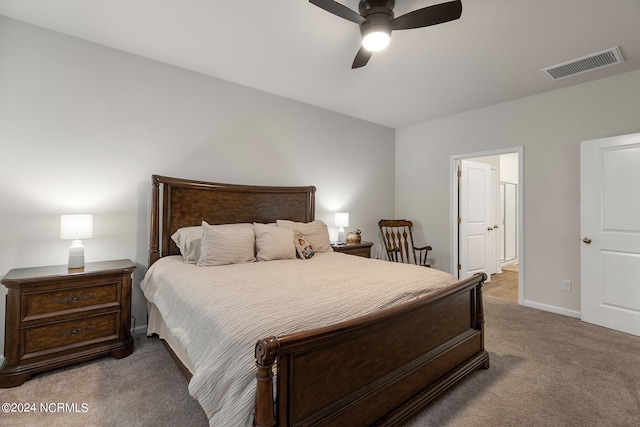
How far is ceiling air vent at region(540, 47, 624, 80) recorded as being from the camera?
272 centimetres

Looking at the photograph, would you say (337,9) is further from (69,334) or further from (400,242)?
(400,242)

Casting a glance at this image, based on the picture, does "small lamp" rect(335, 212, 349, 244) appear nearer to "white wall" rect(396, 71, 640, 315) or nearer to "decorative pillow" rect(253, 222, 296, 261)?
"decorative pillow" rect(253, 222, 296, 261)

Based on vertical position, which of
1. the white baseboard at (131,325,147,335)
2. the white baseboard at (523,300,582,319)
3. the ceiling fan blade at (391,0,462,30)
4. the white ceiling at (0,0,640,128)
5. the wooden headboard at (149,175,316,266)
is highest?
the white ceiling at (0,0,640,128)

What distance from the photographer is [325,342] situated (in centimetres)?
126

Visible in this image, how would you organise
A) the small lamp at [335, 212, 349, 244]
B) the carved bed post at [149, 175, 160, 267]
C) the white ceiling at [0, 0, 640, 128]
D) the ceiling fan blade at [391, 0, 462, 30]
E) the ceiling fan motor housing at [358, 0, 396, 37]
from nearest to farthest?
1. the ceiling fan blade at [391, 0, 462, 30]
2. the ceiling fan motor housing at [358, 0, 396, 37]
3. the white ceiling at [0, 0, 640, 128]
4. the carved bed post at [149, 175, 160, 267]
5. the small lamp at [335, 212, 349, 244]

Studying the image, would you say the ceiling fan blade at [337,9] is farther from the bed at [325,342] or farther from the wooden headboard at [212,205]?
the wooden headboard at [212,205]

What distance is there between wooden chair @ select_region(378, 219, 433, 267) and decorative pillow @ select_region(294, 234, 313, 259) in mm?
1878

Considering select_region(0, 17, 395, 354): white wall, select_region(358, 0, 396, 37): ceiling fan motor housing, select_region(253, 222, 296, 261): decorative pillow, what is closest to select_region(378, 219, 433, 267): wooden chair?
select_region(0, 17, 395, 354): white wall

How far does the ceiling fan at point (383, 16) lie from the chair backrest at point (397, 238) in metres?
3.03

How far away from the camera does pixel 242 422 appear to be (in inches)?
43.8

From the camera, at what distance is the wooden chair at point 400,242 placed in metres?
4.62

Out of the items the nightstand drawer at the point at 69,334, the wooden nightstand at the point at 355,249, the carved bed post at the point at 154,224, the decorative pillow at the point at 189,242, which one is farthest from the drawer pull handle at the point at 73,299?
the wooden nightstand at the point at 355,249

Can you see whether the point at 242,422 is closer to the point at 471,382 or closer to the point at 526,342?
the point at 471,382

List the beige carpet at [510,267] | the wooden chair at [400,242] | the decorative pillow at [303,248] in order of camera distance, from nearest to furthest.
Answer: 1. the decorative pillow at [303,248]
2. the wooden chair at [400,242]
3. the beige carpet at [510,267]
